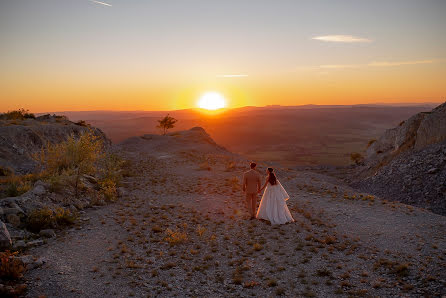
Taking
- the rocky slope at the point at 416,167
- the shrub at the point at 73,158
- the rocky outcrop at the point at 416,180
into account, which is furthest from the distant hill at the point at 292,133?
the shrub at the point at 73,158

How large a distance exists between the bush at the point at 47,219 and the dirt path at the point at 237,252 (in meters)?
0.62

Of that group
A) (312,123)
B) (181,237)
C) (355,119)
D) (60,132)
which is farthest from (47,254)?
(355,119)

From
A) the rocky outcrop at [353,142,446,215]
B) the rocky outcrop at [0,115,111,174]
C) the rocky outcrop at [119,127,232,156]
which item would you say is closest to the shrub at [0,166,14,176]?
the rocky outcrop at [0,115,111,174]

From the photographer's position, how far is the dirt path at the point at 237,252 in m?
6.81

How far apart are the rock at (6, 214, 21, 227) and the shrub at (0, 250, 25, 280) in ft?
8.36

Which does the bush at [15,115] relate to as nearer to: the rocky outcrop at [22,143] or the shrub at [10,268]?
the rocky outcrop at [22,143]

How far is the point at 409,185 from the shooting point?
20.0 meters

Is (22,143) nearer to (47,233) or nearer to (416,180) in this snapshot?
(47,233)

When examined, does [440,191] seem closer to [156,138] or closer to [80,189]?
[80,189]

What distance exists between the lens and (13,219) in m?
9.22

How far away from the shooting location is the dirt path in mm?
6812

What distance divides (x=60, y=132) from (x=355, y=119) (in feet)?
507

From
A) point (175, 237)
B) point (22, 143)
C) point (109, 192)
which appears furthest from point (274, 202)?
point (22, 143)

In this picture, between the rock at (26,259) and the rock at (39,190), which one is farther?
the rock at (39,190)
